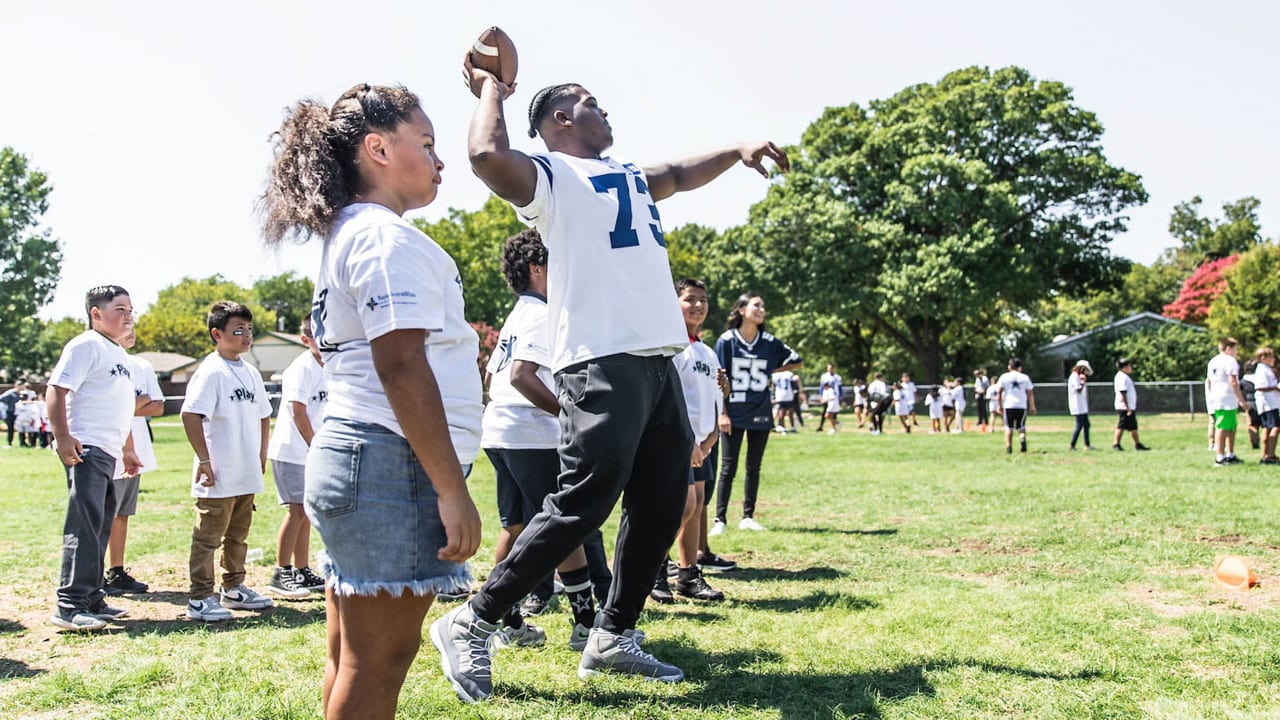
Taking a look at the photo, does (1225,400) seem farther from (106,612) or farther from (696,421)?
(106,612)

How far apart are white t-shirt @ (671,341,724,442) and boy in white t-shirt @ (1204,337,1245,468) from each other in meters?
11.3

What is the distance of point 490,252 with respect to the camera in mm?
59938

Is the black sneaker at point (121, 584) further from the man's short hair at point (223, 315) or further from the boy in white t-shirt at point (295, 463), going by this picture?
the man's short hair at point (223, 315)

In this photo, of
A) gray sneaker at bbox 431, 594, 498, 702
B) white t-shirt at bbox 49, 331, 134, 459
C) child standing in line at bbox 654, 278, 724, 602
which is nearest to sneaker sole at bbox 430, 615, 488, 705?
gray sneaker at bbox 431, 594, 498, 702

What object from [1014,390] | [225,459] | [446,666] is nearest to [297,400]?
[225,459]

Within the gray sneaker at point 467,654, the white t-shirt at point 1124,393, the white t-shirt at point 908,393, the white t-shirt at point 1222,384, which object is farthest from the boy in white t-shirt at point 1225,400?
the gray sneaker at point 467,654

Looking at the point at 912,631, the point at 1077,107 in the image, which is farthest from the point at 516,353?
the point at 1077,107

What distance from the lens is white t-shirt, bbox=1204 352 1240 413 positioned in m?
14.4

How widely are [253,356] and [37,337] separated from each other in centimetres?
2112

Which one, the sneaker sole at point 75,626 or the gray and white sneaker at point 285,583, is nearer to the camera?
the sneaker sole at point 75,626

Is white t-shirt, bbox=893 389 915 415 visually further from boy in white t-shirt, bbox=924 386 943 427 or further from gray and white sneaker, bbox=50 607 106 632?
gray and white sneaker, bbox=50 607 106 632

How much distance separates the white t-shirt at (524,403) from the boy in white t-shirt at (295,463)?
203 centimetres

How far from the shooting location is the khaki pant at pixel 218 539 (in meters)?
5.58

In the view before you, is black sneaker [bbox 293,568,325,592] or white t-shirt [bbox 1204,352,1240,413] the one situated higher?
white t-shirt [bbox 1204,352,1240,413]
